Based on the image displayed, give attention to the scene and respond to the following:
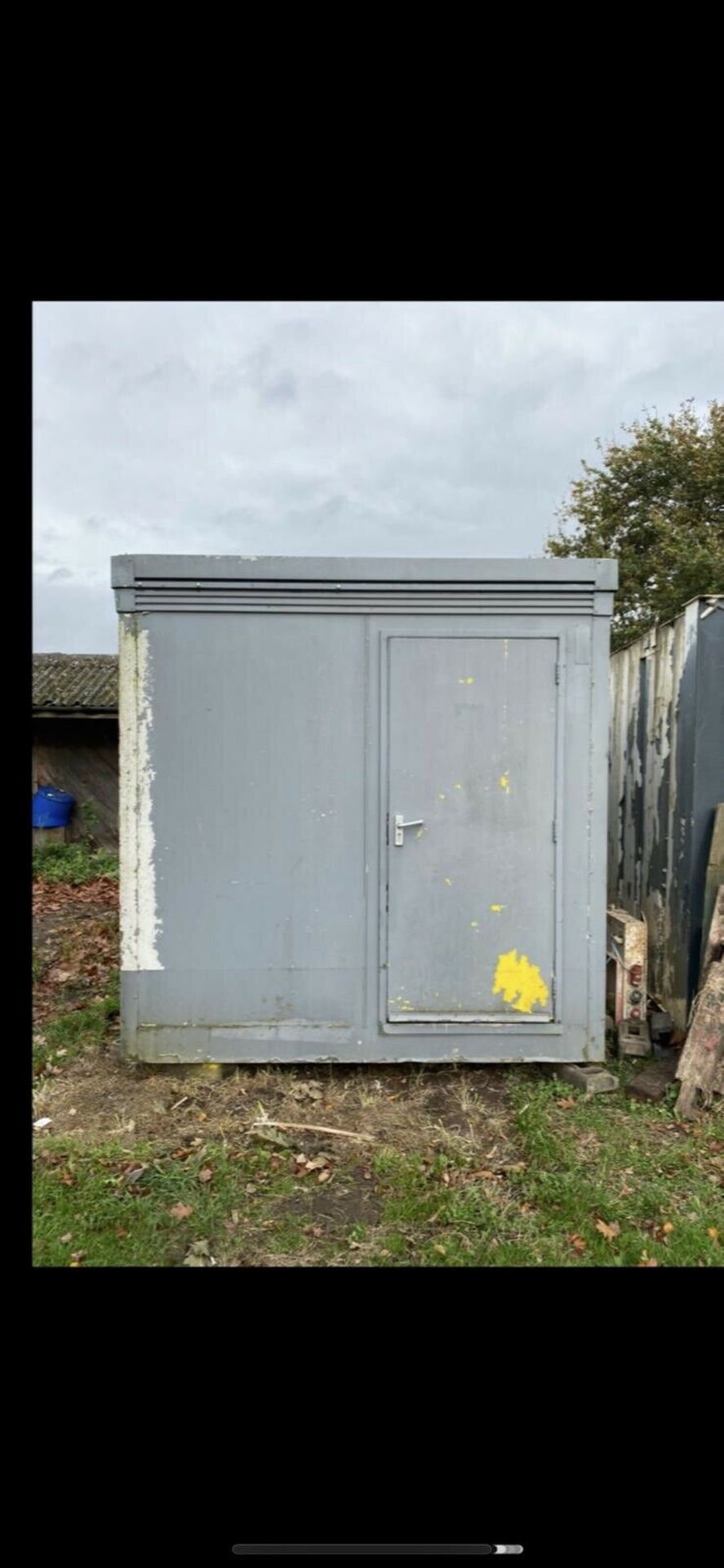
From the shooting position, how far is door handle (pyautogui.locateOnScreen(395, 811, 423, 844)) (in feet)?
12.2

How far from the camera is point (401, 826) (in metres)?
3.71

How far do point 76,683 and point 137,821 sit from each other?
971 centimetres

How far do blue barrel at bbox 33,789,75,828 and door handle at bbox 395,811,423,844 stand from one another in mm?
9307

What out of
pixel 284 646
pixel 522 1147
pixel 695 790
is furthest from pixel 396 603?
pixel 522 1147

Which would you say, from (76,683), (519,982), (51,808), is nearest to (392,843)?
(519,982)

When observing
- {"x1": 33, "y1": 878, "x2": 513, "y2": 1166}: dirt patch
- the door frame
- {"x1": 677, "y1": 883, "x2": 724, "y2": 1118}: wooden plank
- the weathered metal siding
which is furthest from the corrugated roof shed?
{"x1": 677, "y1": 883, "x2": 724, "y2": 1118}: wooden plank

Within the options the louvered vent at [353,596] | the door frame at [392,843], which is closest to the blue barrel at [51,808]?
the louvered vent at [353,596]

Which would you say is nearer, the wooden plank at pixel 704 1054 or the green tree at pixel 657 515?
the wooden plank at pixel 704 1054

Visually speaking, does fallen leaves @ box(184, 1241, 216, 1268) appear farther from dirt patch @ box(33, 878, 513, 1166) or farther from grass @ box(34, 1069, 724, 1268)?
dirt patch @ box(33, 878, 513, 1166)

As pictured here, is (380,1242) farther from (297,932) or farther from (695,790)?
(695,790)

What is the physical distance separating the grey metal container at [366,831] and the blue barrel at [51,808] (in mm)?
8547

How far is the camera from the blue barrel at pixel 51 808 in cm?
1134

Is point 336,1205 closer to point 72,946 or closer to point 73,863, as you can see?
point 72,946

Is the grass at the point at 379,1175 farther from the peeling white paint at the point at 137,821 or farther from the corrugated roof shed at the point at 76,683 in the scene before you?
the corrugated roof shed at the point at 76,683
